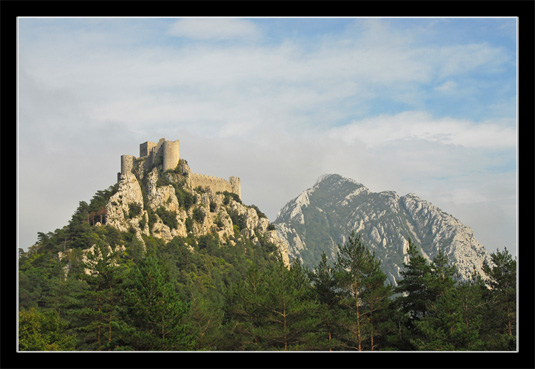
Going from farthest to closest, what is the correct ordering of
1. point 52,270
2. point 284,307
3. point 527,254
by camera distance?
point 52,270 < point 284,307 < point 527,254

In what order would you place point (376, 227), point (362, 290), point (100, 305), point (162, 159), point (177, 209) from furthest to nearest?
1. point (376, 227)
2. point (162, 159)
3. point (177, 209)
4. point (100, 305)
5. point (362, 290)

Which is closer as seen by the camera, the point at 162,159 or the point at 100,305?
the point at 100,305

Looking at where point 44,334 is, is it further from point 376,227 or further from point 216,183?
point 376,227

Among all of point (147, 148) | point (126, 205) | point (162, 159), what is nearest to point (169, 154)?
point (162, 159)

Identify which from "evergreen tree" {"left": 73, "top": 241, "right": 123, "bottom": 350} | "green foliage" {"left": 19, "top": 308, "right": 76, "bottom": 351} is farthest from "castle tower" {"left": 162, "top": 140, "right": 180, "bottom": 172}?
"evergreen tree" {"left": 73, "top": 241, "right": 123, "bottom": 350}

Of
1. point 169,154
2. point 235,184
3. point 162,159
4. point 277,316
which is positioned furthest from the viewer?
point 235,184

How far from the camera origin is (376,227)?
488ft

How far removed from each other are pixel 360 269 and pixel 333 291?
8.55 ft

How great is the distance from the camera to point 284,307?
914 inches

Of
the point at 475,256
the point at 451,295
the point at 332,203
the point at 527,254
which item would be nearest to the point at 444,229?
the point at 475,256

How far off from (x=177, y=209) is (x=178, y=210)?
0.23 m

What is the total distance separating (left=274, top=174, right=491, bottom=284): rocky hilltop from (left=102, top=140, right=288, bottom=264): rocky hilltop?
42895mm

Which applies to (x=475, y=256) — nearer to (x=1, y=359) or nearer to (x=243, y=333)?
(x=243, y=333)

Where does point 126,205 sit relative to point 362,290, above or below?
above
